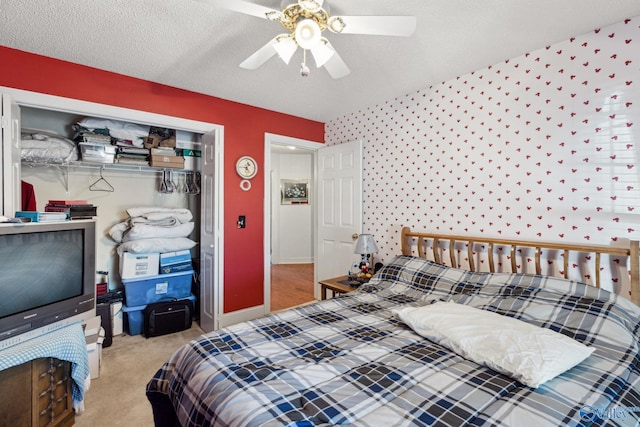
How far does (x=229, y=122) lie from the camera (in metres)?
3.09

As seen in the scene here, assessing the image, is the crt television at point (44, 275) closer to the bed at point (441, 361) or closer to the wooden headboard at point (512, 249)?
the bed at point (441, 361)

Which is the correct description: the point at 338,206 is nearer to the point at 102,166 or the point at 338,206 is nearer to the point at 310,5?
the point at 310,5

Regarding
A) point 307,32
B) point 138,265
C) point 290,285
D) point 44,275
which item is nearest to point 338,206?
point 290,285

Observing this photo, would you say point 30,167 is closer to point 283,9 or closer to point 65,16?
point 65,16

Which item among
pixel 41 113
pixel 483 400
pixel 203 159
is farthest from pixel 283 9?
pixel 41 113

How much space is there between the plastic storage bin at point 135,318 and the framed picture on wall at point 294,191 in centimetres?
385

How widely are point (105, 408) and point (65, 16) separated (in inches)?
95.6

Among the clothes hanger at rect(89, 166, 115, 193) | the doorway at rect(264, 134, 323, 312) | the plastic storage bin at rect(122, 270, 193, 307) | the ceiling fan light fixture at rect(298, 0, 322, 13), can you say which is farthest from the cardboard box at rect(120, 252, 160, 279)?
the doorway at rect(264, 134, 323, 312)

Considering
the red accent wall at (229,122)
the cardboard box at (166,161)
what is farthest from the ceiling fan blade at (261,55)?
the cardboard box at (166,161)

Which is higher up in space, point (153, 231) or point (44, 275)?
point (153, 231)

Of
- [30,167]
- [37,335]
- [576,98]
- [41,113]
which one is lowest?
[37,335]

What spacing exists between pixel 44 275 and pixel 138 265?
4.00ft

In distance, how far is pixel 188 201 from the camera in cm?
368

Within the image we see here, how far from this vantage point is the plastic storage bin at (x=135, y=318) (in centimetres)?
291
